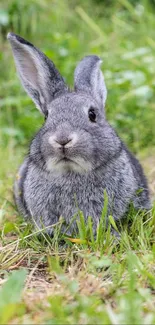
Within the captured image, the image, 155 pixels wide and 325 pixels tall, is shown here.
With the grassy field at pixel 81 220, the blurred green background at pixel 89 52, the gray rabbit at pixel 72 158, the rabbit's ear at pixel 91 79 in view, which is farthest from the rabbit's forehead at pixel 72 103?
the blurred green background at pixel 89 52

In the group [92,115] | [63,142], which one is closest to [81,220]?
[63,142]

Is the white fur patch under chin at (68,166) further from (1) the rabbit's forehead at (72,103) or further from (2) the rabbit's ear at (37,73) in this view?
(2) the rabbit's ear at (37,73)

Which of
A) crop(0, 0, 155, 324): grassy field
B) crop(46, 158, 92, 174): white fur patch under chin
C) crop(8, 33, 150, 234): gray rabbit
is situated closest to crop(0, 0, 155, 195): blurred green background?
crop(0, 0, 155, 324): grassy field

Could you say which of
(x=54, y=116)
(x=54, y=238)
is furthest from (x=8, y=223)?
(x=54, y=116)

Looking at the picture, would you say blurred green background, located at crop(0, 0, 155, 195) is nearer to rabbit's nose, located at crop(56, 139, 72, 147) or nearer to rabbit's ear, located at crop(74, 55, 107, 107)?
rabbit's ear, located at crop(74, 55, 107, 107)

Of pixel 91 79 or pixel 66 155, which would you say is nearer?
pixel 66 155

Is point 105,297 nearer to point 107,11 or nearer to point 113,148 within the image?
point 113,148

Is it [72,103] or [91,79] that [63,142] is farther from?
[91,79]

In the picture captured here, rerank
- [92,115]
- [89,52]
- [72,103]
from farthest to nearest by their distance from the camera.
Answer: [89,52], [92,115], [72,103]
